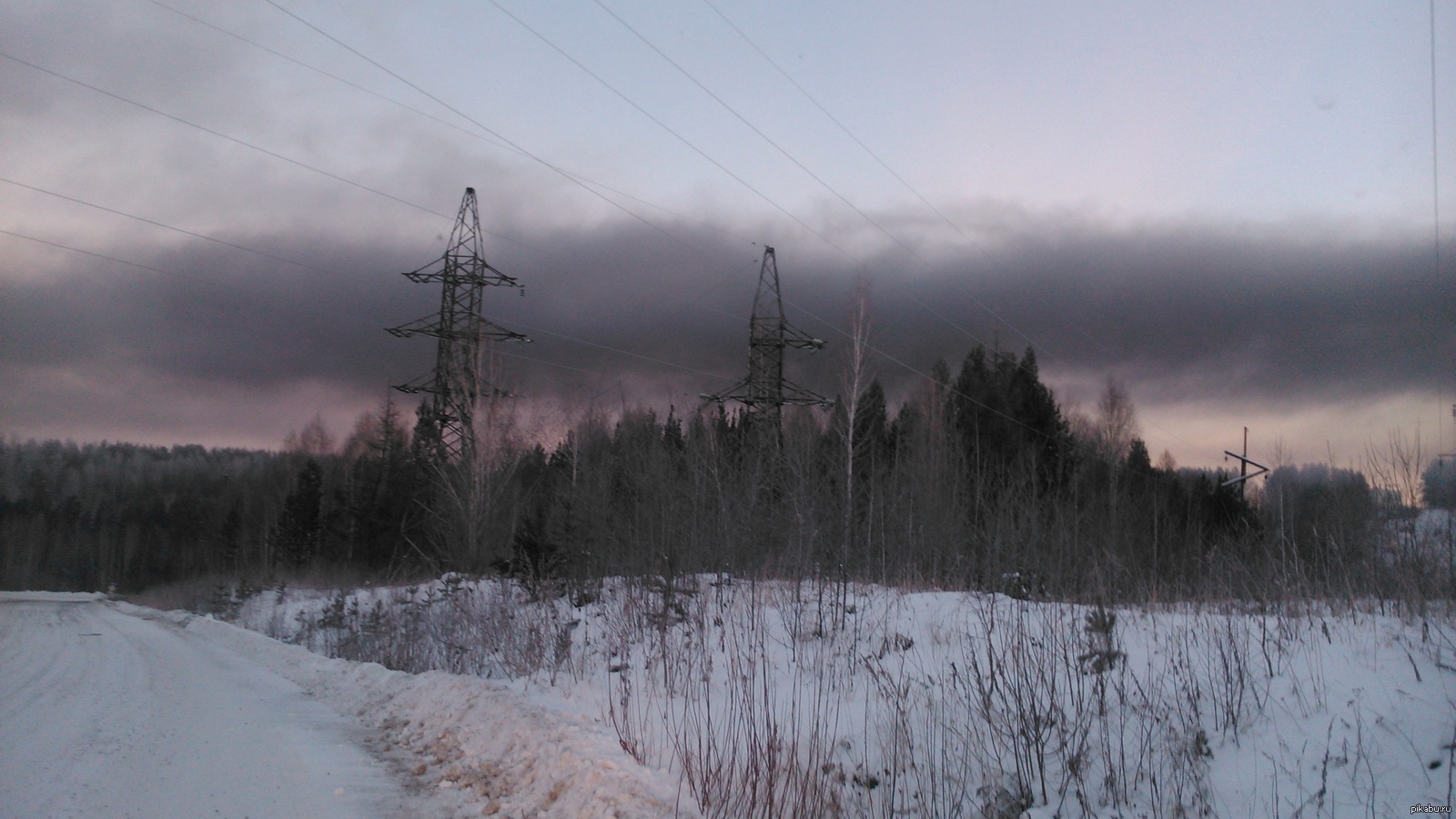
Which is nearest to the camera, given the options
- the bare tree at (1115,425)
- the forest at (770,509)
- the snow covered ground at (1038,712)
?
the snow covered ground at (1038,712)

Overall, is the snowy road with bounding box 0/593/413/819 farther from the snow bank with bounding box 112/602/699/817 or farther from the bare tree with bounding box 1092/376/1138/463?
the bare tree with bounding box 1092/376/1138/463

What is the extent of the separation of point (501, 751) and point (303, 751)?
2160 mm

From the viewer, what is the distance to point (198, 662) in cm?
1622

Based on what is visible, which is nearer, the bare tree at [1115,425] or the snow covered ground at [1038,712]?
the snow covered ground at [1038,712]

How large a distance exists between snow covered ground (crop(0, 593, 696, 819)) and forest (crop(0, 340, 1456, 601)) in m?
4.69

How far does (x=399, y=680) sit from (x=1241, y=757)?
9.68 m

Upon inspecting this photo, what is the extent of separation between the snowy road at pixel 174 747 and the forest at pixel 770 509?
5742mm

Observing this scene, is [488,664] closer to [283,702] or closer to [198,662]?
[283,702]

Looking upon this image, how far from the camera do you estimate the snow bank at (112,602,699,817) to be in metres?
6.23

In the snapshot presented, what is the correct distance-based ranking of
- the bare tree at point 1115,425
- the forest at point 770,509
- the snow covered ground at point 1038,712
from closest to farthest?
the snow covered ground at point 1038,712
the forest at point 770,509
the bare tree at point 1115,425

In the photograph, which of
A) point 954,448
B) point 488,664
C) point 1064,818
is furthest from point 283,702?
point 954,448

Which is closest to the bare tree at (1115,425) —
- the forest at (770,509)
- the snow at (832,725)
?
the forest at (770,509)

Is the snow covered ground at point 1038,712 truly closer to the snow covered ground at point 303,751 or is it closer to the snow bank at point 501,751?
the snow bank at point 501,751

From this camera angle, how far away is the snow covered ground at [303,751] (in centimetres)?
623
